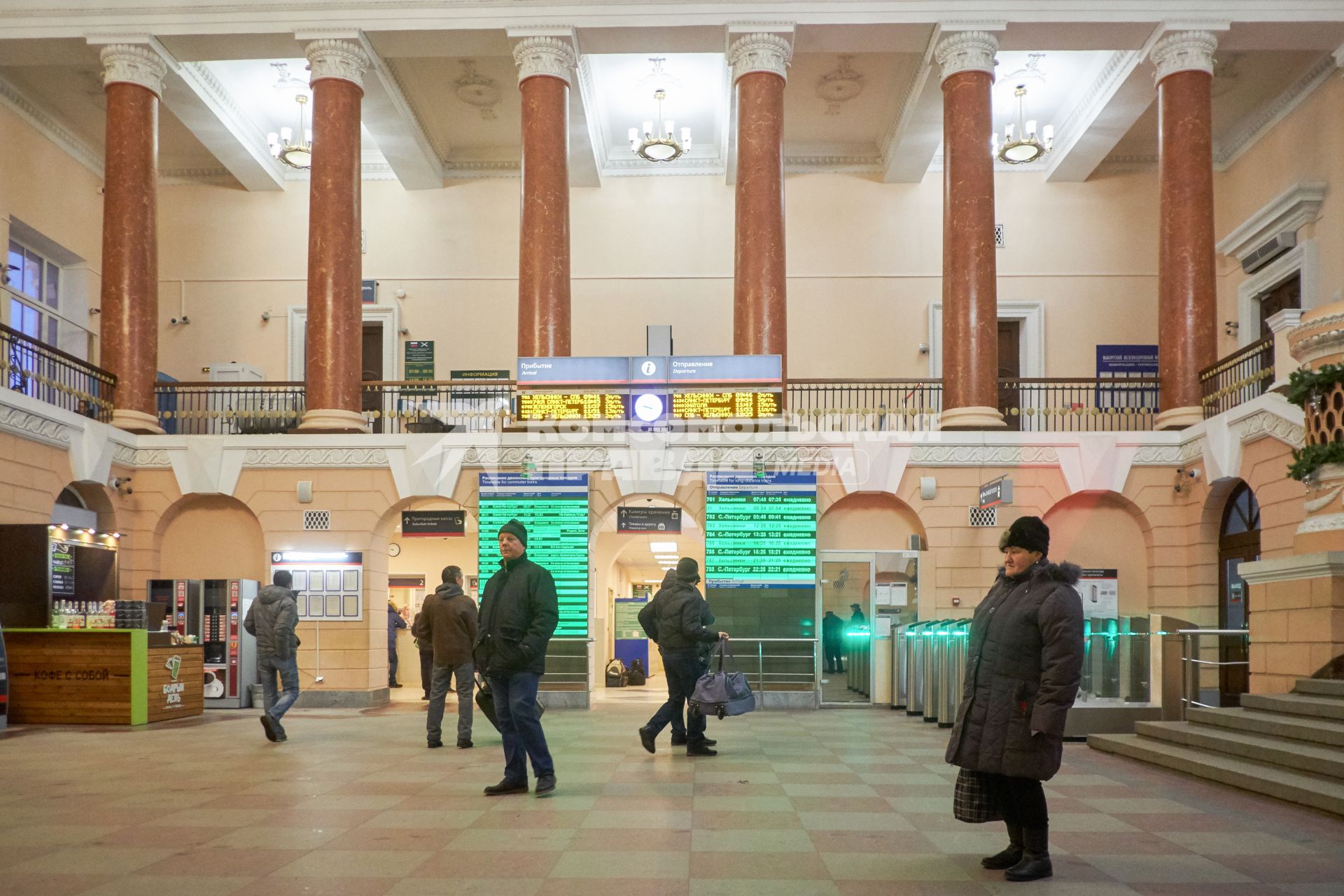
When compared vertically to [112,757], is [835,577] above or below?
above

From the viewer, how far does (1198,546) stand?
1598 centimetres

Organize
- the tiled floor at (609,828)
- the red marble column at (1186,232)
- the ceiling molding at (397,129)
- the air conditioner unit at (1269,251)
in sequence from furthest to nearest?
the ceiling molding at (397,129) → the air conditioner unit at (1269,251) → the red marble column at (1186,232) → the tiled floor at (609,828)

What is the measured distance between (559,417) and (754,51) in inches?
238

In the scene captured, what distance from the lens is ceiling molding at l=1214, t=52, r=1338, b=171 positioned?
58.5 ft

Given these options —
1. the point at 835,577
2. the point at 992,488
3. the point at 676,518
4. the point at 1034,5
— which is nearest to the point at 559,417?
the point at 676,518

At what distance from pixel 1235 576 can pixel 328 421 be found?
40.8 ft

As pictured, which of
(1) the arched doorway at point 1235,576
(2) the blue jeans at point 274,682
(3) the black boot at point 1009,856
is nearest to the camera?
(3) the black boot at point 1009,856

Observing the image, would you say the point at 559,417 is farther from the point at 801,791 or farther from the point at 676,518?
the point at 801,791

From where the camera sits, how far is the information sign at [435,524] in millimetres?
17109

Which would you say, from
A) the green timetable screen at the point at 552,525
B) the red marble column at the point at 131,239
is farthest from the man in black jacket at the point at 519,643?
the red marble column at the point at 131,239

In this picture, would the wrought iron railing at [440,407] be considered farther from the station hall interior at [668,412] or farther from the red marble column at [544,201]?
the red marble column at [544,201]

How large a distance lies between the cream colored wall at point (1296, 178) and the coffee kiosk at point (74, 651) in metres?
15.7

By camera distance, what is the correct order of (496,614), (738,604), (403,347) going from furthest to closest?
1. (403,347)
2. (738,604)
3. (496,614)

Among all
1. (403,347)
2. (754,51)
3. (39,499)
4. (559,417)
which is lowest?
(39,499)
